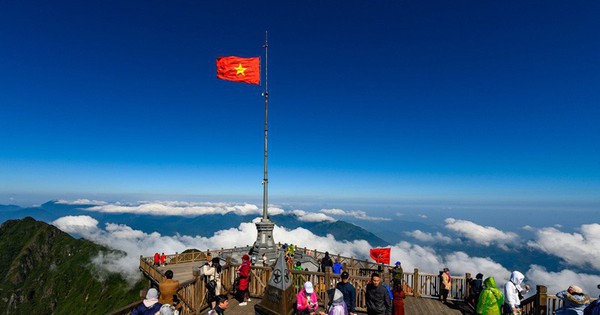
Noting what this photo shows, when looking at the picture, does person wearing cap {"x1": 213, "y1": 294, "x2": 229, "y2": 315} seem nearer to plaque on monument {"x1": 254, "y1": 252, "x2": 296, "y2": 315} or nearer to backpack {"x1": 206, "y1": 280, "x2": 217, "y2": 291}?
plaque on monument {"x1": 254, "y1": 252, "x2": 296, "y2": 315}

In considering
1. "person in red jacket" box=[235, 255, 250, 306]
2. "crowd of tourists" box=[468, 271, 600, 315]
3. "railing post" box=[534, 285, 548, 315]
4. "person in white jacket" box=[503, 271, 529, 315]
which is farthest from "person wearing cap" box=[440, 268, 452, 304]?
"person in red jacket" box=[235, 255, 250, 306]

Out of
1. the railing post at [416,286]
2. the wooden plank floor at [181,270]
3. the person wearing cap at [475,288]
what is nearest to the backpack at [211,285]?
the railing post at [416,286]

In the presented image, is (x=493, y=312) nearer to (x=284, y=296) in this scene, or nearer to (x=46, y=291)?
(x=284, y=296)

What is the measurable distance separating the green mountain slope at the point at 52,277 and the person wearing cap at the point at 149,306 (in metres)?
64.1

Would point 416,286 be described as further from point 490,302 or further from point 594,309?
point 594,309

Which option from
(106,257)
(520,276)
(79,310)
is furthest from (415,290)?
(106,257)

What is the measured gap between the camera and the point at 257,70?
16875 millimetres

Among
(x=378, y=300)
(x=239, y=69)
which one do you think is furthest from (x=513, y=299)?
(x=239, y=69)

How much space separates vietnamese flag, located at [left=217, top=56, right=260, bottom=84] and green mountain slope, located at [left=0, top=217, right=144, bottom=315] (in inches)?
2350

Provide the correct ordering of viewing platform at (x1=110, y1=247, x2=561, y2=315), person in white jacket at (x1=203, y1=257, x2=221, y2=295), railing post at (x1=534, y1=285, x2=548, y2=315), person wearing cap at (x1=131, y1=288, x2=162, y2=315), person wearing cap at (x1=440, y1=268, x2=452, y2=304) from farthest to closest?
person wearing cap at (x1=440, y1=268, x2=452, y2=304)
person in white jacket at (x1=203, y1=257, x2=221, y2=295)
viewing platform at (x1=110, y1=247, x2=561, y2=315)
railing post at (x1=534, y1=285, x2=548, y2=315)
person wearing cap at (x1=131, y1=288, x2=162, y2=315)

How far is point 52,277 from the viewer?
8425 cm

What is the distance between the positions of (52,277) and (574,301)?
122m

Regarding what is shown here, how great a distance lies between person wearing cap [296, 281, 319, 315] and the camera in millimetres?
6900

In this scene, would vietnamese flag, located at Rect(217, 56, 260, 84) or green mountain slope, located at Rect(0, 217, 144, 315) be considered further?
green mountain slope, located at Rect(0, 217, 144, 315)
